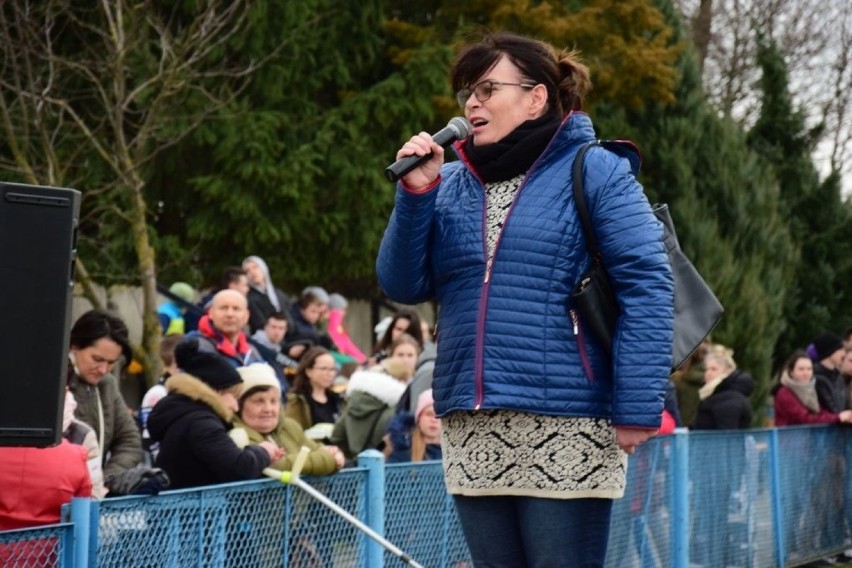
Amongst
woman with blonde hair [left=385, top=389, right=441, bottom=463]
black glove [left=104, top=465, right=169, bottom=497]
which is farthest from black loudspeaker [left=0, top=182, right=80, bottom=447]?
woman with blonde hair [left=385, top=389, right=441, bottom=463]

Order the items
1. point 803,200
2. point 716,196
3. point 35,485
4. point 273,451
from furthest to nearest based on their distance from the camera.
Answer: point 803,200
point 716,196
point 273,451
point 35,485

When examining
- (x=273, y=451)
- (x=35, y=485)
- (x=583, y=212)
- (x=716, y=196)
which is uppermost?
(x=716, y=196)

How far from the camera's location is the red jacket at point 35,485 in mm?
5520

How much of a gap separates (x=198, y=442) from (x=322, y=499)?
674 millimetres

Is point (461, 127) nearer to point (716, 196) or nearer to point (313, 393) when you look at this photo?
point (313, 393)

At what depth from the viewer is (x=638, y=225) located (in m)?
4.46

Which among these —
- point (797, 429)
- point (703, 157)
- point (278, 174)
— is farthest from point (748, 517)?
point (703, 157)

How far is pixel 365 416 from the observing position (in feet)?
31.5

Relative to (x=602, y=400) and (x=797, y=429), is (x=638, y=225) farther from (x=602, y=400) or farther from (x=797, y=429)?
(x=797, y=429)

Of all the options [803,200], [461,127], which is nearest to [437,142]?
[461,127]

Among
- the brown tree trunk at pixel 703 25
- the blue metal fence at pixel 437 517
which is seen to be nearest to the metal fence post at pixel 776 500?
the blue metal fence at pixel 437 517

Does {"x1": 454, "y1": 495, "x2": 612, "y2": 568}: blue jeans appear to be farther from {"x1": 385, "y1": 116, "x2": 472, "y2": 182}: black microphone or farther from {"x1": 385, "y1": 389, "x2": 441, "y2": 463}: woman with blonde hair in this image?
{"x1": 385, "y1": 389, "x2": 441, "y2": 463}: woman with blonde hair

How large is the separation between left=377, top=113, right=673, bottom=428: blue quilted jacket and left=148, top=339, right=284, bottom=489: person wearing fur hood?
236 centimetres

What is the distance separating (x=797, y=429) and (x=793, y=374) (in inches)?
59.8
